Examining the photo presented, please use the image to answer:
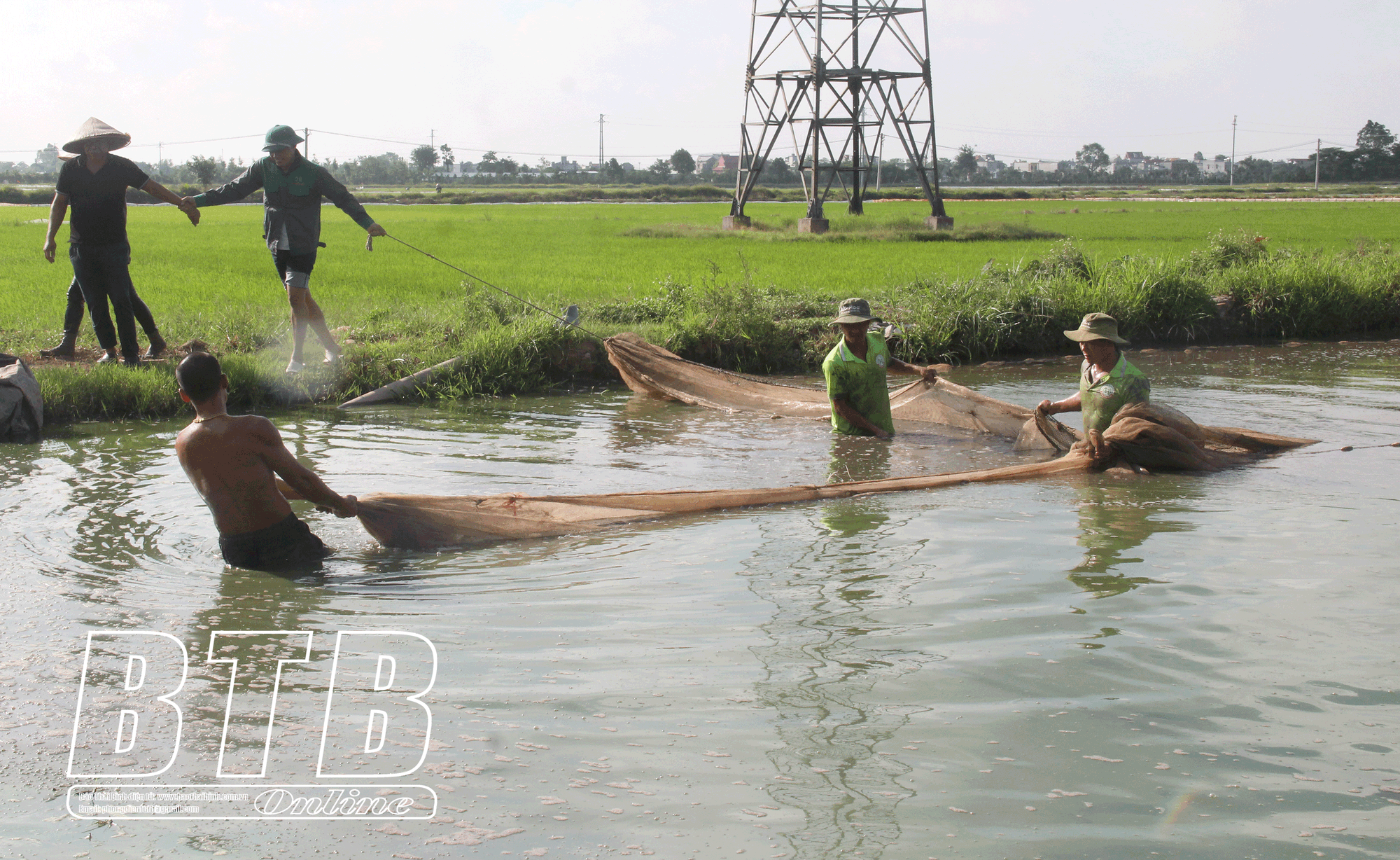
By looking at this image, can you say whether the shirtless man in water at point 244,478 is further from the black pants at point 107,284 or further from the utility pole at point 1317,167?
the utility pole at point 1317,167

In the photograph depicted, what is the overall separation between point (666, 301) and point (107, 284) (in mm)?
4386

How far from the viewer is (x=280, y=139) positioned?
22.0 ft

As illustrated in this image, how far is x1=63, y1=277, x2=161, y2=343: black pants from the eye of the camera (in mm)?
7332

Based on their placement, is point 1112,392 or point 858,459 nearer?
point 1112,392

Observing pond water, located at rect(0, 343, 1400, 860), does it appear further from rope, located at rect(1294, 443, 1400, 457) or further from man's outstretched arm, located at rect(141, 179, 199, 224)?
man's outstretched arm, located at rect(141, 179, 199, 224)

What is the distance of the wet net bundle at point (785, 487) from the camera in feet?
13.5

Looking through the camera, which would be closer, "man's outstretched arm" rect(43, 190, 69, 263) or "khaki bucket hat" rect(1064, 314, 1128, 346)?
"khaki bucket hat" rect(1064, 314, 1128, 346)

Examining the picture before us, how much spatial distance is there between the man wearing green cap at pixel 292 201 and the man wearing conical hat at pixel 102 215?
1.39 ft

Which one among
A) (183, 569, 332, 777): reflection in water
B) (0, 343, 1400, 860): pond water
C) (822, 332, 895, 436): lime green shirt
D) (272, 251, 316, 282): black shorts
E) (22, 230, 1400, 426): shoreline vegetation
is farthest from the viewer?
(22, 230, 1400, 426): shoreline vegetation

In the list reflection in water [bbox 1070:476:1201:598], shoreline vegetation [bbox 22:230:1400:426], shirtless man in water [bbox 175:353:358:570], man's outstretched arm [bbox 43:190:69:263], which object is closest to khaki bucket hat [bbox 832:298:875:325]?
reflection in water [bbox 1070:476:1201:598]

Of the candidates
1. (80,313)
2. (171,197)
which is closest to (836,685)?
(171,197)

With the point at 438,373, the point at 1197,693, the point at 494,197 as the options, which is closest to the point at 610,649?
the point at 1197,693

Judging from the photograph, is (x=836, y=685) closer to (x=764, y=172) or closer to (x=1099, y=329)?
(x=1099, y=329)

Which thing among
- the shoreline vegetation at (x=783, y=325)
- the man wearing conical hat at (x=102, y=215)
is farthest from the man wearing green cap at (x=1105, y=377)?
the man wearing conical hat at (x=102, y=215)
